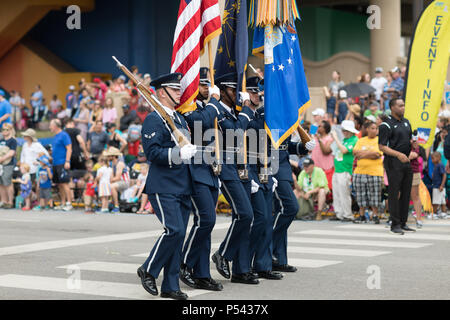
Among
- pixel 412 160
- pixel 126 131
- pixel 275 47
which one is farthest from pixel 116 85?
pixel 275 47

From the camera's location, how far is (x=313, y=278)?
903cm

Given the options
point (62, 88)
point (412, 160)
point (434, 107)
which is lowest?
point (412, 160)

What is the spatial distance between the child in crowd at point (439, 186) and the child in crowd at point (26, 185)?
381 inches

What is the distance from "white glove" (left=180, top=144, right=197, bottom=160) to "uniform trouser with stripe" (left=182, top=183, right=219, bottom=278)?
0.55 metres

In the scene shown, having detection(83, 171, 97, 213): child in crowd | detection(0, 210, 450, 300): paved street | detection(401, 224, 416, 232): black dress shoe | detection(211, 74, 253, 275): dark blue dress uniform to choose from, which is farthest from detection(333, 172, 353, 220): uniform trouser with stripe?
detection(211, 74, 253, 275): dark blue dress uniform

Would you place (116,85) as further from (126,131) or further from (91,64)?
(91,64)

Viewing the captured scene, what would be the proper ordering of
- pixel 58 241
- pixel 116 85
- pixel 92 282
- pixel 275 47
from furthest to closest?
pixel 116 85
pixel 58 241
pixel 275 47
pixel 92 282

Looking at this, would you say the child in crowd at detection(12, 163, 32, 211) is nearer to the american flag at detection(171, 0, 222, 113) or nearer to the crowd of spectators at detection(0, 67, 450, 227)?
the crowd of spectators at detection(0, 67, 450, 227)

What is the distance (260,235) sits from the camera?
9.05 m

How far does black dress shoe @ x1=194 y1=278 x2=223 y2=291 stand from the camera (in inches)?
327

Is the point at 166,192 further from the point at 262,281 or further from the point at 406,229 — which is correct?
the point at 406,229
